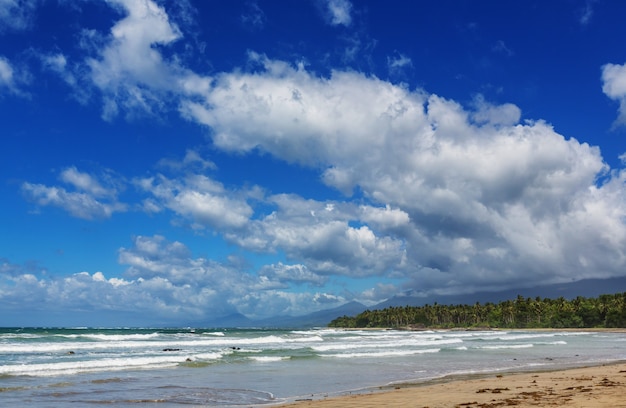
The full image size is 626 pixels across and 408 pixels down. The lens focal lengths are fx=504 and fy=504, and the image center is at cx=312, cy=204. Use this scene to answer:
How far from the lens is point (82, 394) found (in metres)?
17.2

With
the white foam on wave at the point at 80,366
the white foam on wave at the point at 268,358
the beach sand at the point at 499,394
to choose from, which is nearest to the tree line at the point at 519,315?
the white foam on wave at the point at 268,358

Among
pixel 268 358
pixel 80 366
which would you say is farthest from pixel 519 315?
pixel 80 366

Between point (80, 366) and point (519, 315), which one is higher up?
point (80, 366)

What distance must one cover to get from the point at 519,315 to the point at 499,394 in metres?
138

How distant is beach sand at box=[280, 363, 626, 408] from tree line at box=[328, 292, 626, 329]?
363 feet

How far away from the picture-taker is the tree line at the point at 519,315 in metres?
117

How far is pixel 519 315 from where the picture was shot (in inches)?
5507

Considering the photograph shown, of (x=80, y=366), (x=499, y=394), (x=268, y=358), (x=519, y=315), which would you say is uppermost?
(x=80, y=366)

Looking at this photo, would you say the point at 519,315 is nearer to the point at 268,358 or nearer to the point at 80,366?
the point at 268,358

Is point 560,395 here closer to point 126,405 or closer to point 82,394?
point 126,405

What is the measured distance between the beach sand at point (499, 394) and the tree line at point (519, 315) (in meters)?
111

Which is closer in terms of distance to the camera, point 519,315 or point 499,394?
point 499,394

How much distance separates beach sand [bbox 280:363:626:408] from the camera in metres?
12.9

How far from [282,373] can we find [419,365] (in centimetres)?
829
